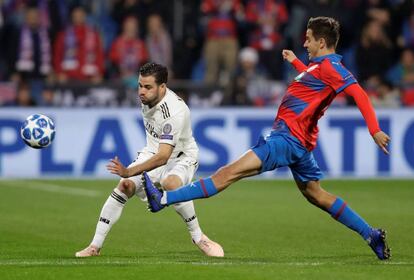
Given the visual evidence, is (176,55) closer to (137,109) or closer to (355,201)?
(137,109)

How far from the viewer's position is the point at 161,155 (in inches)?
368

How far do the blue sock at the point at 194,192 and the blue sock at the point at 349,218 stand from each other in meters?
1.18

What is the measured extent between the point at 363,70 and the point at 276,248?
11.5 m

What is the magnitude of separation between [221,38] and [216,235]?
33.5ft

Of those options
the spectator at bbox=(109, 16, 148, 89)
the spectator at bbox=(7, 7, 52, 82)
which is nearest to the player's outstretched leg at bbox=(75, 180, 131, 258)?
Answer: the spectator at bbox=(7, 7, 52, 82)

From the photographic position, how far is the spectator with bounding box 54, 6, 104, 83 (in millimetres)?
20656

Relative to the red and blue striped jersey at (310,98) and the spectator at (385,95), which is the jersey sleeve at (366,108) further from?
the spectator at (385,95)

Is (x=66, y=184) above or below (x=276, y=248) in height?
below

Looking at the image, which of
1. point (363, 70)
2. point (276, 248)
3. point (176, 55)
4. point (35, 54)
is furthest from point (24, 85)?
point (276, 248)

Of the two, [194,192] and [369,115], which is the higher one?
[369,115]

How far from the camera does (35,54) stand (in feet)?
68.1

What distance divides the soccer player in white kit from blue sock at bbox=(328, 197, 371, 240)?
1.11m

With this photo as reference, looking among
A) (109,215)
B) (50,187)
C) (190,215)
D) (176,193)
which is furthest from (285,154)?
(50,187)

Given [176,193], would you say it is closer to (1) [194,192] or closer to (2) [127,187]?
(1) [194,192]
